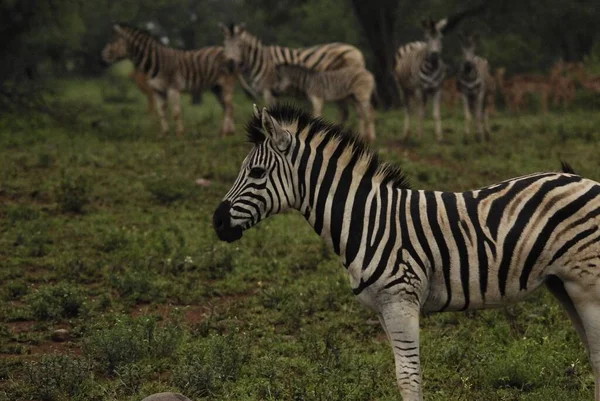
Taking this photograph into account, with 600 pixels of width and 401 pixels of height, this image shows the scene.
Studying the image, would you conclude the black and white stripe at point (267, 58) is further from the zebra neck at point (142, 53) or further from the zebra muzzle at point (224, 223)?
the zebra muzzle at point (224, 223)

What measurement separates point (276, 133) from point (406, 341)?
5.01ft

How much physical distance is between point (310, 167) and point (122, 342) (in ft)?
7.85

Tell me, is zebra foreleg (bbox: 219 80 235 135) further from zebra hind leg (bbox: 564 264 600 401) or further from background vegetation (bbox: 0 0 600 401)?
zebra hind leg (bbox: 564 264 600 401)

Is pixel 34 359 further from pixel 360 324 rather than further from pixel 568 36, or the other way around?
pixel 568 36

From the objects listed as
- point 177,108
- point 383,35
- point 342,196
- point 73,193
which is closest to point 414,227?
point 342,196

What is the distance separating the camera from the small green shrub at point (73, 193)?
11.0 metres

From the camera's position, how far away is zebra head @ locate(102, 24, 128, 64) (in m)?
17.9

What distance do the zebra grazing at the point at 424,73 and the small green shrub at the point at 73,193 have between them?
755cm

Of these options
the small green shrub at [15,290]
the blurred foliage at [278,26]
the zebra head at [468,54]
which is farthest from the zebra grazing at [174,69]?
the small green shrub at [15,290]

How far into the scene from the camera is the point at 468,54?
1764 centimetres

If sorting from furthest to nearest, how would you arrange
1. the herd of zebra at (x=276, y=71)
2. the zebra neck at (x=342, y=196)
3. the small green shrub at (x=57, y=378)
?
the herd of zebra at (x=276, y=71) < the small green shrub at (x=57, y=378) < the zebra neck at (x=342, y=196)

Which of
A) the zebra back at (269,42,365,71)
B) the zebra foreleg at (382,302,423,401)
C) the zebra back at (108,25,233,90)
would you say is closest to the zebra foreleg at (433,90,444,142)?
the zebra back at (269,42,365,71)

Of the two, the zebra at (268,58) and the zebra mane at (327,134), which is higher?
the zebra at (268,58)

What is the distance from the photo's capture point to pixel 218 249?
381 inches
